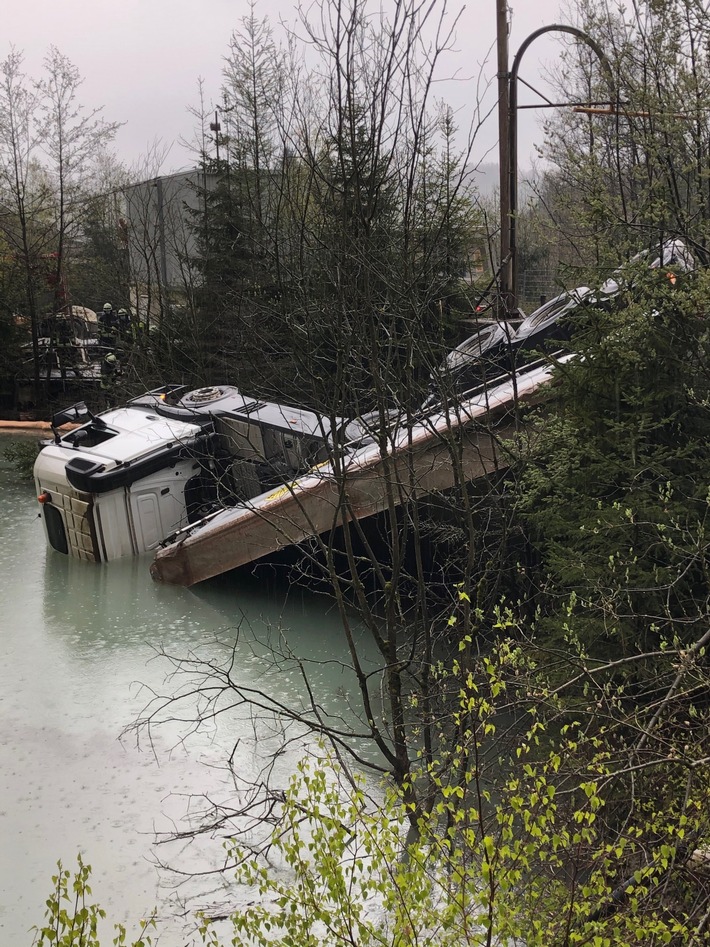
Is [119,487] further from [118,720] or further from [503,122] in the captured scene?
[503,122]

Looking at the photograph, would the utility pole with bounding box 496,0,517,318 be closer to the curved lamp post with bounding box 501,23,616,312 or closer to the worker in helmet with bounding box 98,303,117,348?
the curved lamp post with bounding box 501,23,616,312

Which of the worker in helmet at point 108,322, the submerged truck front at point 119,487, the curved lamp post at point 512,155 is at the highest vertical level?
the curved lamp post at point 512,155

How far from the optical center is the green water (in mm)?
5660

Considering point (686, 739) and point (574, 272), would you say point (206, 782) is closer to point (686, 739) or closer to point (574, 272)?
point (686, 739)

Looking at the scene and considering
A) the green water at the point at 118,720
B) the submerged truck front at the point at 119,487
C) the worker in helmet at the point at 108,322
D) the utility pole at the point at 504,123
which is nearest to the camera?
the green water at the point at 118,720

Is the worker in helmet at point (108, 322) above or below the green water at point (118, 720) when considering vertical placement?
above

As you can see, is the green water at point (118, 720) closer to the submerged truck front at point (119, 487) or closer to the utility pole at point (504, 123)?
the submerged truck front at point (119, 487)

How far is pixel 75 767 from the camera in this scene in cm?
692

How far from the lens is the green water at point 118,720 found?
223 inches

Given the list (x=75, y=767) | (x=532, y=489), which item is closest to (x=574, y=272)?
(x=532, y=489)

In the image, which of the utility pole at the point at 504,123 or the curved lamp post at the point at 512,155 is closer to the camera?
the curved lamp post at the point at 512,155

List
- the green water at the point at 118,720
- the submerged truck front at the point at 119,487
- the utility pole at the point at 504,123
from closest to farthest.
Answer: the green water at the point at 118,720, the submerged truck front at the point at 119,487, the utility pole at the point at 504,123

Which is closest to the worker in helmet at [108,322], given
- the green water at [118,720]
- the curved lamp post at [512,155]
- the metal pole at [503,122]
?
the green water at [118,720]

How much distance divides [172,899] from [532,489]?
3.26 m
